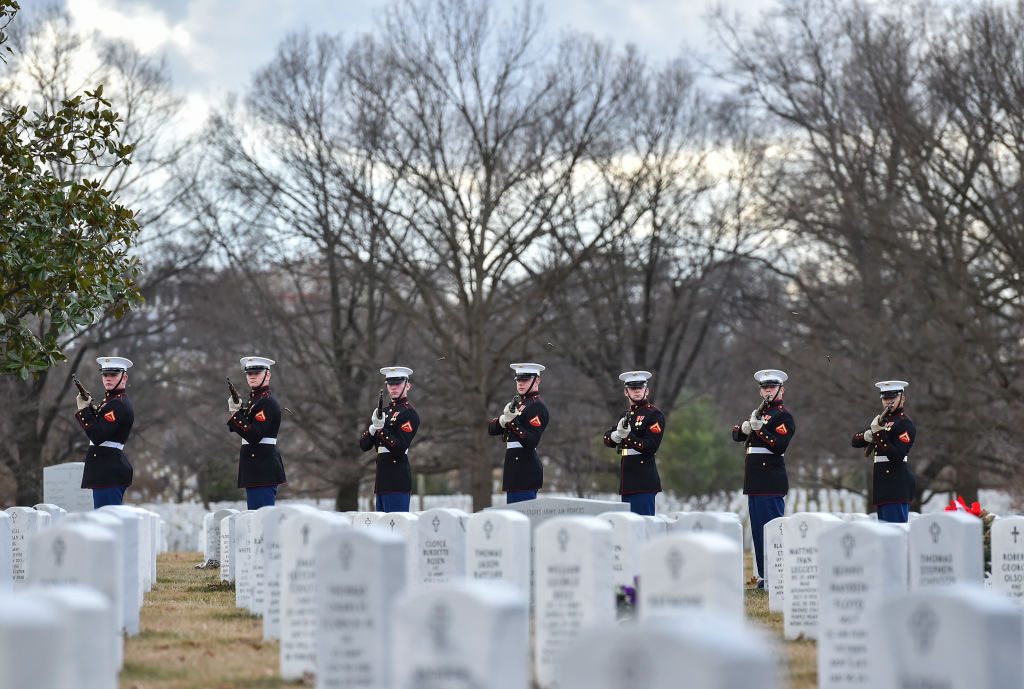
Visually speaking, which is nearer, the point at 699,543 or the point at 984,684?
the point at 984,684

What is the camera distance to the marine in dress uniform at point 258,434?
495 inches

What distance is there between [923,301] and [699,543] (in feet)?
60.1

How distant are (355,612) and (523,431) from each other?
22.6ft

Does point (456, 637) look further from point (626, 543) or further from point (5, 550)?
point (5, 550)

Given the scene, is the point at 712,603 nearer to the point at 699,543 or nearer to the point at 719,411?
the point at 699,543

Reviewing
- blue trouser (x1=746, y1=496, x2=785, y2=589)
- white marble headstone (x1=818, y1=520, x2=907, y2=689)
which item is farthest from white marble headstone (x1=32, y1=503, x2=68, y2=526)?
white marble headstone (x1=818, y1=520, x2=907, y2=689)

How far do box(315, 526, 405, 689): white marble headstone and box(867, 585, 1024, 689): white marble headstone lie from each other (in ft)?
6.75

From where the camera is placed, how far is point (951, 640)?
183 inches

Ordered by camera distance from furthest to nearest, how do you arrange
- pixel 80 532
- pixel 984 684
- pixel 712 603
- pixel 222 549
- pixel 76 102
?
pixel 222 549 < pixel 76 102 < pixel 80 532 < pixel 712 603 < pixel 984 684

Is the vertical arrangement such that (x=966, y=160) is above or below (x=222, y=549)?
above

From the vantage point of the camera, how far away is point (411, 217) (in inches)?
888

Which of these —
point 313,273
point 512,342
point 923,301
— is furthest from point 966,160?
point 313,273

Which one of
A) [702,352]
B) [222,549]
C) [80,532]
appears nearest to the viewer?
[80,532]

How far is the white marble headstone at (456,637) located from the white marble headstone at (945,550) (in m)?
4.02
